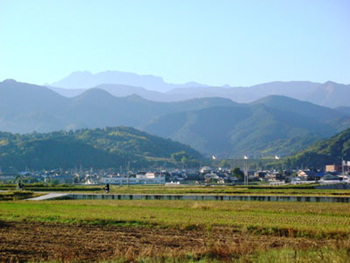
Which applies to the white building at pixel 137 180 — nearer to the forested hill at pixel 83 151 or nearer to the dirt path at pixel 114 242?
the forested hill at pixel 83 151

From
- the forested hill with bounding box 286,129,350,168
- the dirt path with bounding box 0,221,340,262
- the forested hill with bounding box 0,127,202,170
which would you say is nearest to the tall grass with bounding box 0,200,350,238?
the dirt path with bounding box 0,221,340,262

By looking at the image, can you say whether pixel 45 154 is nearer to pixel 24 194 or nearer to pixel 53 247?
pixel 24 194

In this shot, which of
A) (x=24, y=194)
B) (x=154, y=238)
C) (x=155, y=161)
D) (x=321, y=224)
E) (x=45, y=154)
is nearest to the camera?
(x=154, y=238)

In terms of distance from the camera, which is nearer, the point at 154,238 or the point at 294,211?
the point at 154,238

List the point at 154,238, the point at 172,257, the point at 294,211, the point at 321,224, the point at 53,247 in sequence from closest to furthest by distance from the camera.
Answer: the point at 172,257
the point at 53,247
the point at 154,238
the point at 321,224
the point at 294,211

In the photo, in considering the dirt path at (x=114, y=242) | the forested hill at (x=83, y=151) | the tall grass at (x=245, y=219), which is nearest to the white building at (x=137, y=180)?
the forested hill at (x=83, y=151)

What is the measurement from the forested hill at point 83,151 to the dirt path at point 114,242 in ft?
336

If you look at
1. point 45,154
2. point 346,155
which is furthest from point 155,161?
point 346,155

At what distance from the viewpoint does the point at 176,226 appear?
2202cm

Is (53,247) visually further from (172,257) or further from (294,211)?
(294,211)

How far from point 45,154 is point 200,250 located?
118 meters

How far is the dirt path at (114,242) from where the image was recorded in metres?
15.4

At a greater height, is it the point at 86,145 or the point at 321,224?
the point at 86,145

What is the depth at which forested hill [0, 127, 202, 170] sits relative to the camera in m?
125
